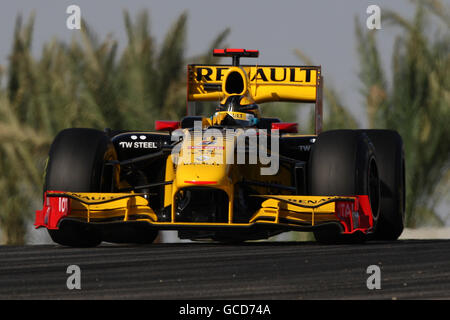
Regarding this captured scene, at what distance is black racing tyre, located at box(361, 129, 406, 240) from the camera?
14.3 m

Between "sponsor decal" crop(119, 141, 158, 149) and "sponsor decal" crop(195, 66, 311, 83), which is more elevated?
"sponsor decal" crop(195, 66, 311, 83)

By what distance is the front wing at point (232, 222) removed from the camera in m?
12.2

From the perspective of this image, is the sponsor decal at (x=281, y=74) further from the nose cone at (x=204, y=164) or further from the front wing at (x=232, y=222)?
the front wing at (x=232, y=222)

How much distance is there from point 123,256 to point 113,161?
7.95 ft

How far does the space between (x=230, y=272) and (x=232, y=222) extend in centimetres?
286

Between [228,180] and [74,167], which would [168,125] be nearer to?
[74,167]

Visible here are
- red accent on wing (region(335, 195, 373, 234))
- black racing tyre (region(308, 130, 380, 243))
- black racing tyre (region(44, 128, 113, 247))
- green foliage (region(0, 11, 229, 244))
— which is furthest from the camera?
green foliage (region(0, 11, 229, 244))

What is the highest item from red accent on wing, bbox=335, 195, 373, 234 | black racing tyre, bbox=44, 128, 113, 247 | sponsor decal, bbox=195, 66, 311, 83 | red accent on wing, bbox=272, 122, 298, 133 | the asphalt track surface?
sponsor decal, bbox=195, 66, 311, 83

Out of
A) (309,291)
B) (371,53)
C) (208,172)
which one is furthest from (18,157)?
(309,291)

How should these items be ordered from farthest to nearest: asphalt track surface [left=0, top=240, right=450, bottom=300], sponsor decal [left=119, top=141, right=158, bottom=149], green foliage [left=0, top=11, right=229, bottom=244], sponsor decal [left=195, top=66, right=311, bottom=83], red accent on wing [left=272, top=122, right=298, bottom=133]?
green foliage [left=0, top=11, right=229, bottom=244], sponsor decal [left=195, top=66, right=311, bottom=83], sponsor decal [left=119, top=141, right=158, bottom=149], red accent on wing [left=272, top=122, right=298, bottom=133], asphalt track surface [left=0, top=240, right=450, bottom=300]

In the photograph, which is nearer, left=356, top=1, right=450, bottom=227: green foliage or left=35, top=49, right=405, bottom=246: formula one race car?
left=35, top=49, right=405, bottom=246: formula one race car

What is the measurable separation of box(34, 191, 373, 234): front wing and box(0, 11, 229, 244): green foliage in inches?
308

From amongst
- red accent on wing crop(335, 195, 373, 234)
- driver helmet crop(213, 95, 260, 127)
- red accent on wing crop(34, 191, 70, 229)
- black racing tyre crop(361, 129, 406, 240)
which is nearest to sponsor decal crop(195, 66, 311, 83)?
driver helmet crop(213, 95, 260, 127)

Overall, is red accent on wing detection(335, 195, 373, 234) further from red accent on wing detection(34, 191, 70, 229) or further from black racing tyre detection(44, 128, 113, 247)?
red accent on wing detection(34, 191, 70, 229)
